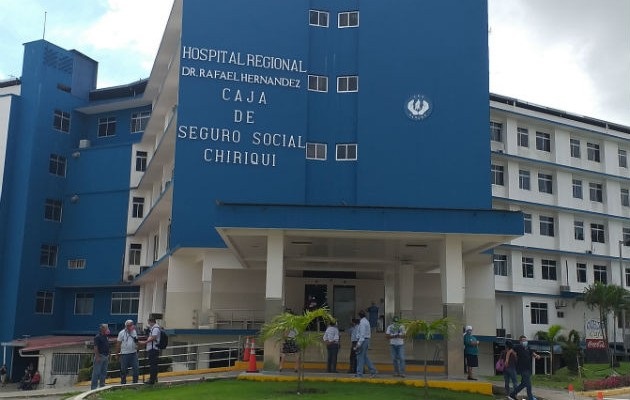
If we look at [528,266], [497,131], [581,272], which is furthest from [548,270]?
[497,131]

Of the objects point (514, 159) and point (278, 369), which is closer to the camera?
point (278, 369)

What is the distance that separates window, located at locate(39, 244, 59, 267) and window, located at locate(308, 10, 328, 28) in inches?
900

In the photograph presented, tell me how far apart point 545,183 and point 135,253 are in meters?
26.3

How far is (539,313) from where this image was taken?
44.4 meters

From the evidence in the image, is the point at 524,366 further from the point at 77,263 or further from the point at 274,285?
the point at 77,263

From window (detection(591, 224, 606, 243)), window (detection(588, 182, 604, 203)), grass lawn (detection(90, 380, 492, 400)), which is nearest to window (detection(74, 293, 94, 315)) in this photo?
grass lawn (detection(90, 380, 492, 400))

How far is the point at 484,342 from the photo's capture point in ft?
112

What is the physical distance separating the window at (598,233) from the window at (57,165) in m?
34.8

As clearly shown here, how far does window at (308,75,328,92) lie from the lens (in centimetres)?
3391

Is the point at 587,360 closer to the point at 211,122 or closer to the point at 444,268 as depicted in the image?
the point at 444,268

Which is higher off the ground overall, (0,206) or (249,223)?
(0,206)

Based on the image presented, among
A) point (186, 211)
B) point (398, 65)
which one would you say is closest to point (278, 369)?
point (186, 211)

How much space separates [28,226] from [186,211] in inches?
702

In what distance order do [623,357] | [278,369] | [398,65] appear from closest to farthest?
[278,369]
[398,65]
[623,357]
